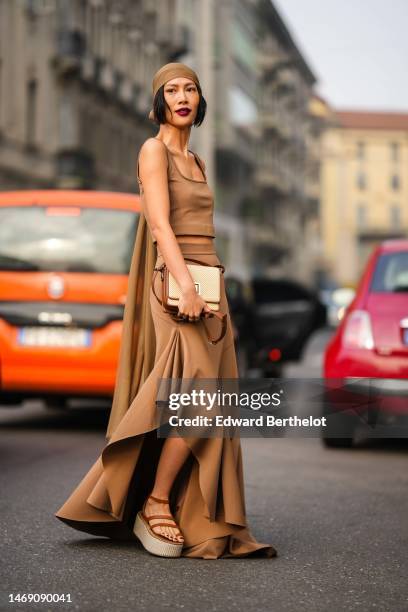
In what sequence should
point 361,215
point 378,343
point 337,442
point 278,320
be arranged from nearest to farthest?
1. point 378,343
2. point 337,442
3. point 278,320
4. point 361,215

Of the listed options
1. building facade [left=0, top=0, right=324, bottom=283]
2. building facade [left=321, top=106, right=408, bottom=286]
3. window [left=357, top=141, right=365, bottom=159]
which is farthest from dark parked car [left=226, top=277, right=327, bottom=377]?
window [left=357, top=141, right=365, bottom=159]

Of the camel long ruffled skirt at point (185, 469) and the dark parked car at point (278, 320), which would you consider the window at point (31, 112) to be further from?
the camel long ruffled skirt at point (185, 469)

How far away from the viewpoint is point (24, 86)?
112ft

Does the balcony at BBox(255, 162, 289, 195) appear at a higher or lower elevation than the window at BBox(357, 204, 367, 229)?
lower

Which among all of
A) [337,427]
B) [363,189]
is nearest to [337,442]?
[337,427]

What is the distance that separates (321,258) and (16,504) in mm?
100995

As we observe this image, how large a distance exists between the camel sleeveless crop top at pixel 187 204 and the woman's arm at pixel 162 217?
0.21 feet

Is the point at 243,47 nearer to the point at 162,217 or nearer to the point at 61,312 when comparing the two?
the point at 61,312

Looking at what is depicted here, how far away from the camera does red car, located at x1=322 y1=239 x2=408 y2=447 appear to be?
29.2ft

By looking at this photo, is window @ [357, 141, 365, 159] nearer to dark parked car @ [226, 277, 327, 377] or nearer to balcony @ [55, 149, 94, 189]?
balcony @ [55, 149, 94, 189]

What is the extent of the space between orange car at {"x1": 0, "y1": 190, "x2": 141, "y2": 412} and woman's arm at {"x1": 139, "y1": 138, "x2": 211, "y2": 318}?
4806mm

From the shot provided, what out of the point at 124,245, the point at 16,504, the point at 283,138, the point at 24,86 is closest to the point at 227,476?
the point at 16,504

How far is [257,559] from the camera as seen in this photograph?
518 centimetres

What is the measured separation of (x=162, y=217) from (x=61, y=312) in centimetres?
501
